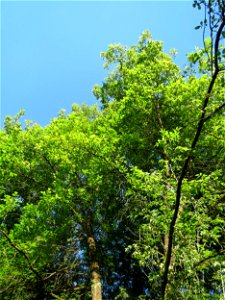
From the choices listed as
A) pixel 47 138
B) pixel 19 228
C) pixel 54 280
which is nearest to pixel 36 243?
pixel 19 228

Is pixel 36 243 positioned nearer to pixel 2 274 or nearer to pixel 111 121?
pixel 2 274

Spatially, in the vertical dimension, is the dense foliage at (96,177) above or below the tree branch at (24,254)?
above

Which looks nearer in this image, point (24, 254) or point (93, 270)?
point (24, 254)

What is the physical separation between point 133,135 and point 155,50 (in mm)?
4145

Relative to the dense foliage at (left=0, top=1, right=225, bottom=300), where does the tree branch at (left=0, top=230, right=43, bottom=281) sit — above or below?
below

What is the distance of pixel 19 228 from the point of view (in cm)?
1091

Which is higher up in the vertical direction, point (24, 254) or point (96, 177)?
point (96, 177)

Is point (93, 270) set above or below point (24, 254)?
above

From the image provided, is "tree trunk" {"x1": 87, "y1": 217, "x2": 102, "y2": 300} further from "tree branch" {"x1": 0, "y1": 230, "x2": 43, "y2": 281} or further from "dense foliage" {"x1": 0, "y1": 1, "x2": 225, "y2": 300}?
"tree branch" {"x1": 0, "y1": 230, "x2": 43, "y2": 281}

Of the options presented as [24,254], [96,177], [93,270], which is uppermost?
[96,177]

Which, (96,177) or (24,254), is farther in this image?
(96,177)

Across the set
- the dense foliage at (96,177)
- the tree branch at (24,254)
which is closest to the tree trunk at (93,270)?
the dense foliage at (96,177)

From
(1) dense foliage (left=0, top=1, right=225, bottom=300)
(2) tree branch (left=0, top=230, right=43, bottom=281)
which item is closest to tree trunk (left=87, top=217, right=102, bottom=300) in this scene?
(1) dense foliage (left=0, top=1, right=225, bottom=300)

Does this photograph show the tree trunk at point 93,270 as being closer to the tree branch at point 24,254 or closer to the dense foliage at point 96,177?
the dense foliage at point 96,177
